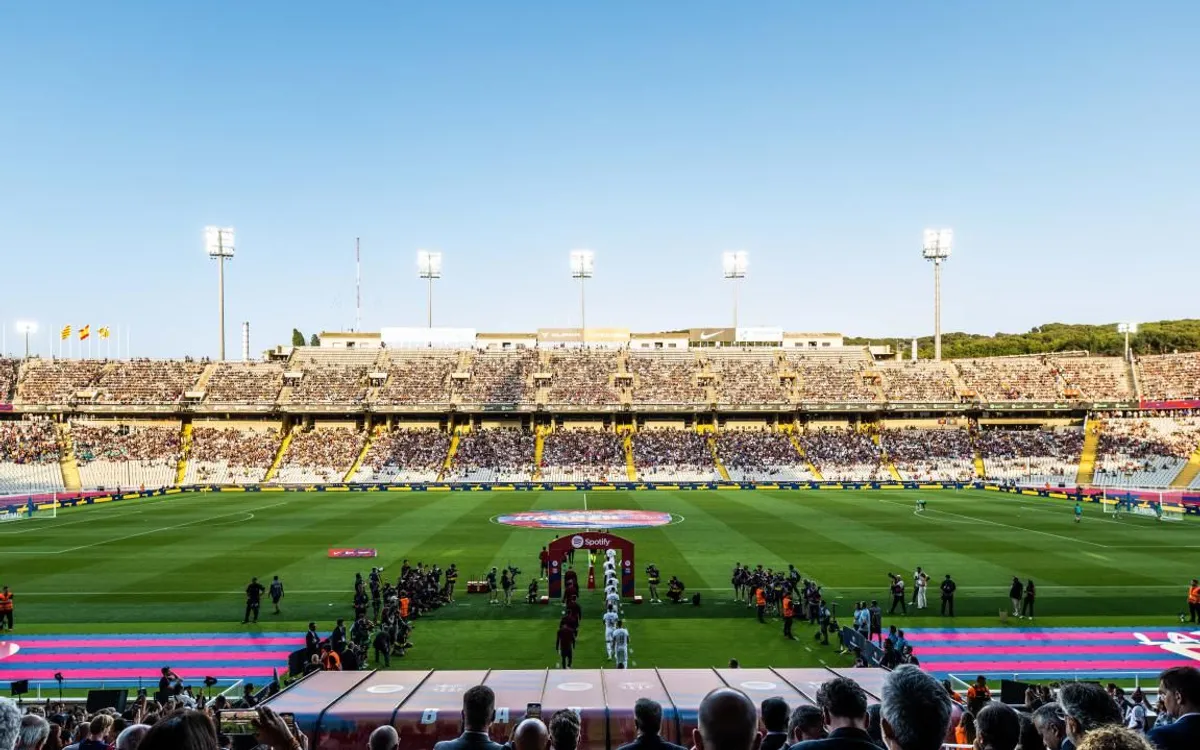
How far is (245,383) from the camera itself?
8319cm

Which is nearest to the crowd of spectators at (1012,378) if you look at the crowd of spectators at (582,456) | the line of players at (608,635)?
the crowd of spectators at (582,456)

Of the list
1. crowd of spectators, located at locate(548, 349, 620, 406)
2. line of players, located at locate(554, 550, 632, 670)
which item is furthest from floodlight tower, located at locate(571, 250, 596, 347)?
line of players, located at locate(554, 550, 632, 670)

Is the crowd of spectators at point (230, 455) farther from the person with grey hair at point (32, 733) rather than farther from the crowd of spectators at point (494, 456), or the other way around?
the person with grey hair at point (32, 733)

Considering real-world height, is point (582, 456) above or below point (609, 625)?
below

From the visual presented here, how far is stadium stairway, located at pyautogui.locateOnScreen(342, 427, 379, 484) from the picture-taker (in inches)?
2825

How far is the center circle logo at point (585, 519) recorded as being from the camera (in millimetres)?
44844

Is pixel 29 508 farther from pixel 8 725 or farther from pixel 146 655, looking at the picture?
pixel 8 725

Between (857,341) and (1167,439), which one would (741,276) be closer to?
(1167,439)

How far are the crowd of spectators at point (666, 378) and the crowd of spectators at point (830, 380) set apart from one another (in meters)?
10.2

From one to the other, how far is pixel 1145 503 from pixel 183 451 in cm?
7320

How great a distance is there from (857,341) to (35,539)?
471ft

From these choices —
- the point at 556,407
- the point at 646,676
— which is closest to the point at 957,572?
the point at 646,676

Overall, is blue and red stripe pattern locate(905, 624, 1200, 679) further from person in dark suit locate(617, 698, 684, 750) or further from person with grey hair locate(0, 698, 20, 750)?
person with grey hair locate(0, 698, 20, 750)

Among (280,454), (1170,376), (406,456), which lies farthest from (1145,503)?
(280,454)
